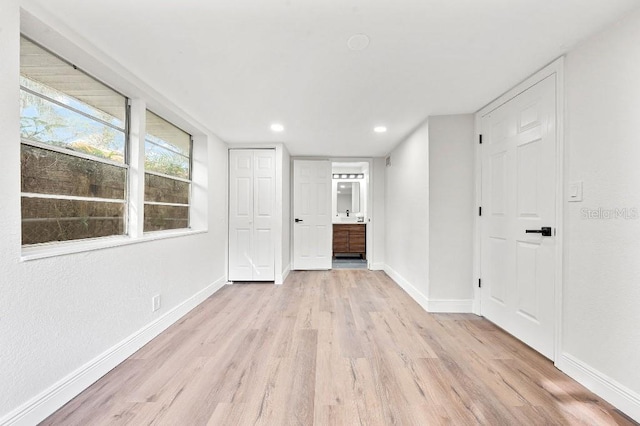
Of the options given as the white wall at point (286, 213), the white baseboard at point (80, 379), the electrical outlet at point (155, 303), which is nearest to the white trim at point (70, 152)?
the electrical outlet at point (155, 303)

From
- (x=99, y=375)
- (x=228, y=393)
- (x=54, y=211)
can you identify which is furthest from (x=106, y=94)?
(x=228, y=393)

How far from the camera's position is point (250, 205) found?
425 cm

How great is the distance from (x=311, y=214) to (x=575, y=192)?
3.77 metres

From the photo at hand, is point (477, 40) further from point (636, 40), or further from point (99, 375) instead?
point (99, 375)

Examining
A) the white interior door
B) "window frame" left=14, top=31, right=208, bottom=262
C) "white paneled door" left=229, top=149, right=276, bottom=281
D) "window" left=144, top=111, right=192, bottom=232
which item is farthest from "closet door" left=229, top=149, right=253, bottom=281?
the white interior door

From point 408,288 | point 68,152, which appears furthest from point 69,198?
point 408,288

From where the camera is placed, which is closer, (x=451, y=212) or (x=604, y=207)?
(x=604, y=207)

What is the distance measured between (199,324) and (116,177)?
4.95 feet

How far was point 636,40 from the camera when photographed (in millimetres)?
1477

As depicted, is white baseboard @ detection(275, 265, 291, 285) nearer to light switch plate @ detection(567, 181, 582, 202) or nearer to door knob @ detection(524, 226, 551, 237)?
door knob @ detection(524, 226, 551, 237)

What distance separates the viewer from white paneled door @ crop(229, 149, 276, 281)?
4.23 m

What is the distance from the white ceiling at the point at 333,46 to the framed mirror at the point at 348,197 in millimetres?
4580

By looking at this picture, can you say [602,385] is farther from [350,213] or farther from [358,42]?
[350,213]

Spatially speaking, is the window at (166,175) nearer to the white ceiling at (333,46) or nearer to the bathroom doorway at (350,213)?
the white ceiling at (333,46)
